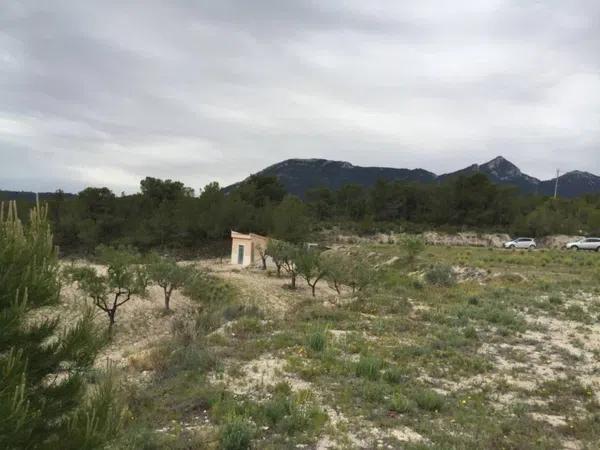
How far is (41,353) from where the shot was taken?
443cm

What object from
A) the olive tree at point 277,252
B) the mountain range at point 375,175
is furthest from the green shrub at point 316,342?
the mountain range at point 375,175

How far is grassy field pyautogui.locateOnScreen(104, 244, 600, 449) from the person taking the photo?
6672 mm

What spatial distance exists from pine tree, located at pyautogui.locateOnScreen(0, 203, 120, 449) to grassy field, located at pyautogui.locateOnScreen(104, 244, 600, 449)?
181 cm

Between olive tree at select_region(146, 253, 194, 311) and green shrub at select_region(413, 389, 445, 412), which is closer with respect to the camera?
green shrub at select_region(413, 389, 445, 412)

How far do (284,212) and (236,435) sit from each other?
4653cm

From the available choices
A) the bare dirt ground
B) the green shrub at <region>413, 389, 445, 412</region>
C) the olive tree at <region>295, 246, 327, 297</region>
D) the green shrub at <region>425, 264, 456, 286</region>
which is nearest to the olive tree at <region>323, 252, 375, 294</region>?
the olive tree at <region>295, 246, 327, 297</region>

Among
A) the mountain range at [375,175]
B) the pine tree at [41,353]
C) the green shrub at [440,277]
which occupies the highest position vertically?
the mountain range at [375,175]

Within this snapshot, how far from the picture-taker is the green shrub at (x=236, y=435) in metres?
6.16

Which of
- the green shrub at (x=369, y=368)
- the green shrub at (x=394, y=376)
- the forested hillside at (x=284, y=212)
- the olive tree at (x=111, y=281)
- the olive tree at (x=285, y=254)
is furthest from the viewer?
the forested hillside at (x=284, y=212)

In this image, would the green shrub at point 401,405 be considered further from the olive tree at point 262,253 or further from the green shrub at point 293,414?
the olive tree at point 262,253

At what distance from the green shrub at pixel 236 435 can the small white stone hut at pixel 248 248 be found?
112 ft

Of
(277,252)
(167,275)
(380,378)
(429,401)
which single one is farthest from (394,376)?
(277,252)

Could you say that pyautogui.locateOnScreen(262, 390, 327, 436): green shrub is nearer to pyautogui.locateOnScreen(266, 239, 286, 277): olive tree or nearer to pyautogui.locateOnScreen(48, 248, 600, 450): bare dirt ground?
pyautogui.locateOnScreen(48, 248, 600, 450): bare dirt ground

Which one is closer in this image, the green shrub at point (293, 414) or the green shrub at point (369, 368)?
the green shrub at point (293, 414)
